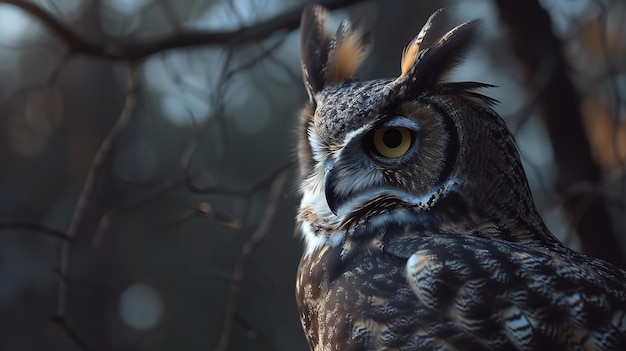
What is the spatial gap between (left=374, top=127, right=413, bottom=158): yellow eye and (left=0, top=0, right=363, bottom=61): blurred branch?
0.91 meters

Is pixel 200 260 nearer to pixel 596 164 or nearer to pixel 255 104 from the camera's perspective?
pixel 255 104

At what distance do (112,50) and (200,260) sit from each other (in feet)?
26.9

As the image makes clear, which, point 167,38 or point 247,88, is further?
point 247,88

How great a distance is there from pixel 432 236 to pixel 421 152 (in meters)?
0.18

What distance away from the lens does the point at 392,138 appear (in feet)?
5.07

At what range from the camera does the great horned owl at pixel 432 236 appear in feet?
4.15

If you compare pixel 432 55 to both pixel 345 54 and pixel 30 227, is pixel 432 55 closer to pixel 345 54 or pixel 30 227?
pixel 345 54

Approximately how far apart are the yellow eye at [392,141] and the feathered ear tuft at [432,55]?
9 cm

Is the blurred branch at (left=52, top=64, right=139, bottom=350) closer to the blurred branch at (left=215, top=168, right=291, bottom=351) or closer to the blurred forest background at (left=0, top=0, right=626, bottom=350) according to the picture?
the blurred forest background at (left=0, top=0, right=626, bottom=350)

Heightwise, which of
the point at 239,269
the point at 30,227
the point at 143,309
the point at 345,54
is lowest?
the point at 143,309

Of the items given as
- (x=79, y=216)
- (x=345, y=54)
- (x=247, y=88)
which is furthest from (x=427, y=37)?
(x=247, y=88)

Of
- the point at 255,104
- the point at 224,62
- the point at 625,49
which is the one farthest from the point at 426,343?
the point at 255,104

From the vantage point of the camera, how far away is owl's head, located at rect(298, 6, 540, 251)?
152 centimetres

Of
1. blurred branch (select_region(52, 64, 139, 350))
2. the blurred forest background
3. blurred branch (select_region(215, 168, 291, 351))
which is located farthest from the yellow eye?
blurred branch (select_region(52, 64, 139, 350))
